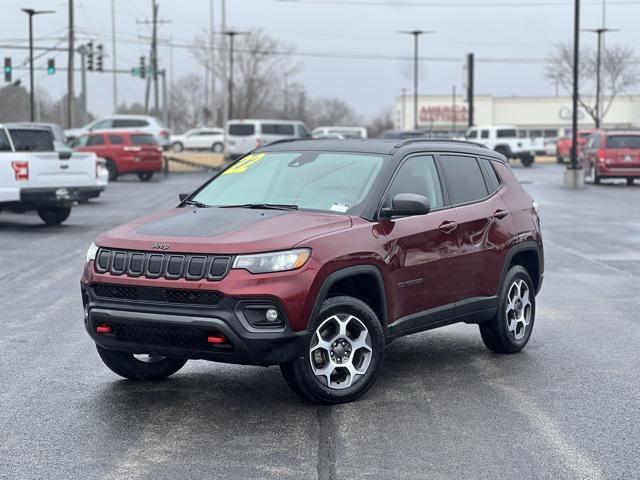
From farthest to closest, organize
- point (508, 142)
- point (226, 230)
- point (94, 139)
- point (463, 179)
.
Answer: point (508, 142) < point (94, 139) < point (463, 179) < point (226, 230)

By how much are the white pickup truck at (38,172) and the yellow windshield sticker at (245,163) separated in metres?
12.3

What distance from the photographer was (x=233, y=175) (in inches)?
317

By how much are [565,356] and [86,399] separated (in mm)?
3686

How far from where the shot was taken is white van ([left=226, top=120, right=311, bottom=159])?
51.2 m

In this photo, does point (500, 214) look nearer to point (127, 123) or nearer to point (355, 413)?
point (355, 413)

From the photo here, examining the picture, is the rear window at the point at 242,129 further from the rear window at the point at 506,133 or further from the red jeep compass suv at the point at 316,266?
the red jeep compass suv at the point at 316,266

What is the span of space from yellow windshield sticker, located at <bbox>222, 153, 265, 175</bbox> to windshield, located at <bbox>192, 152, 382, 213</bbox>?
0.01m

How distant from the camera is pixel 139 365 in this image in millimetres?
7402

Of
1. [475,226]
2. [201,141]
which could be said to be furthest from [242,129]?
[475,226]

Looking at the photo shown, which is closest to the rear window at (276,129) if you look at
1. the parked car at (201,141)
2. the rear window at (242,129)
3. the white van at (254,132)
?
the white van at (254,132)

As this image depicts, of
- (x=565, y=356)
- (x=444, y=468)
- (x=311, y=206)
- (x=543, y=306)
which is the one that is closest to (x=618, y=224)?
(x=543, y=306)

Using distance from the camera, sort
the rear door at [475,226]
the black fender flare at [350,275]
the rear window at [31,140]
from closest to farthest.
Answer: the black fender flare at [350,275], the rear door at [475,226], the rear window at [31,140]

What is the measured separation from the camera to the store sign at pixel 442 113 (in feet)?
382

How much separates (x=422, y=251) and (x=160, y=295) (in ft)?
6.36
